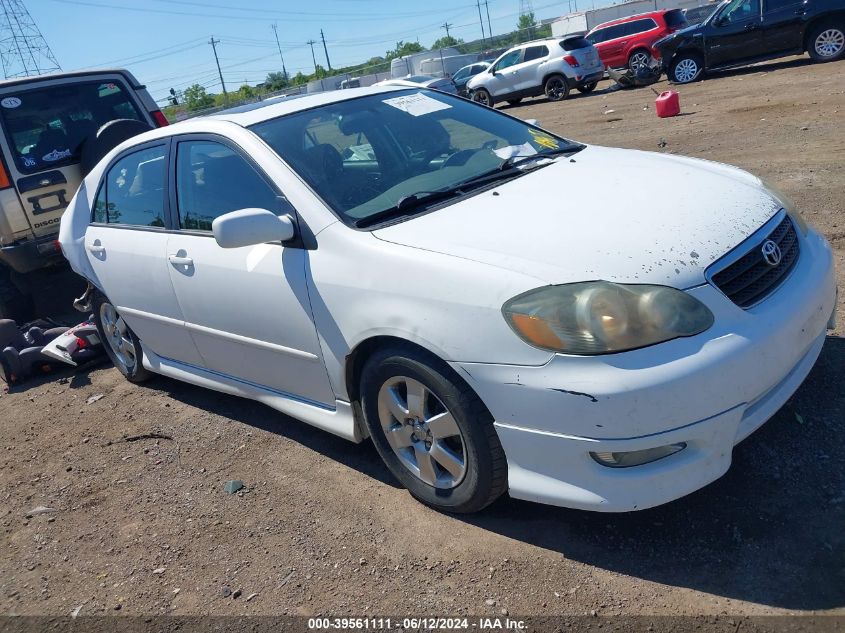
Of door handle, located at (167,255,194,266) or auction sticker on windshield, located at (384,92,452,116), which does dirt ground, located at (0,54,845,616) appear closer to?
door handle, located at (167,255,194,266)

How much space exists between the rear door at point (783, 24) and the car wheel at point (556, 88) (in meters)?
6.53

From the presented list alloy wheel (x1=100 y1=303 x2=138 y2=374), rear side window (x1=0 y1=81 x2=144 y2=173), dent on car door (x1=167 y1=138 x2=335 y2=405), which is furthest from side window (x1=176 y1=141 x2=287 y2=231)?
rear side window (x1=0 y1=81 x2=144 y2=173)

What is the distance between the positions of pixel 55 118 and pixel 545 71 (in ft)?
56.1

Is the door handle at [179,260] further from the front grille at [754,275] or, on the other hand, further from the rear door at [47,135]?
the rear door at [47,135]

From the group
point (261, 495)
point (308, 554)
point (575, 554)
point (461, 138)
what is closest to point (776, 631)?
point (575, 554)

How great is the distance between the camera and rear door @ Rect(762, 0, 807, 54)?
49.7 feet

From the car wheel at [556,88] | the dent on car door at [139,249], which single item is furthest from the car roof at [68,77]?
the car wheel at [556,88]

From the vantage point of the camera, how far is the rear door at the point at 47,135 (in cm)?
662

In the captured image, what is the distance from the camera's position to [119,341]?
5258 millimetres

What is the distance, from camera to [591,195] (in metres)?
3.14

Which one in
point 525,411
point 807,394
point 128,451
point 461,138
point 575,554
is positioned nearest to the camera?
point 525,411

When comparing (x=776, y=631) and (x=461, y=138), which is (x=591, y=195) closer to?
(x=461, y=138)

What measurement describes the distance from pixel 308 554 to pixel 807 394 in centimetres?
233

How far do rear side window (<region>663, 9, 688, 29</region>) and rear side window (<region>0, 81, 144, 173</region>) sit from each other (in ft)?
61.9
